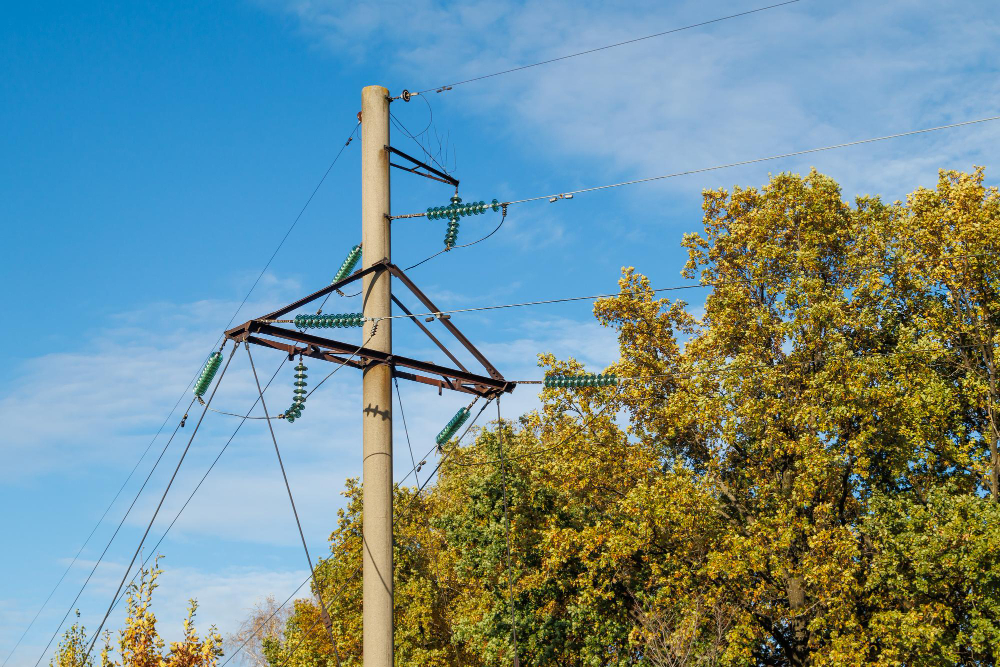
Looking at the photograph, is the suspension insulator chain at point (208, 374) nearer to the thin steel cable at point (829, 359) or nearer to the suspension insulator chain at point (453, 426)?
the suspension insulator chain at point (453, 426)

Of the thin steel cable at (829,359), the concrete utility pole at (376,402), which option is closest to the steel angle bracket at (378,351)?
the concrete utility pole at (376,402)

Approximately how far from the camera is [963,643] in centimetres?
2259

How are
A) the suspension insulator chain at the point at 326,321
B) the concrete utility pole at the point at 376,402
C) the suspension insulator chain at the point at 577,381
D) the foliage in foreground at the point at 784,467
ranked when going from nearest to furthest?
1. the concrete utility pole at the point at 376,402
2. the suspension insulator chain at the point at 326,321
3. the suspension insulator chain at the point at 577,381
4. the foliage in foreground at the point at 784,467

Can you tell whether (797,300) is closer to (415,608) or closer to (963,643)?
(963,643)

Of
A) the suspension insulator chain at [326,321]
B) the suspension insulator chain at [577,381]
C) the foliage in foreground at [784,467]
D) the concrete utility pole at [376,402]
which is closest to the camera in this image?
the concrete utility pole at [376,402]

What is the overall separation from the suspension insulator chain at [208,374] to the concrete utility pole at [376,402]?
2.06m

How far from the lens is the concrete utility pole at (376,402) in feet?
33.0

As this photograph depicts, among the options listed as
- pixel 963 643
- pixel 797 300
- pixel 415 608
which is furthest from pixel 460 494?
pixel 963 643

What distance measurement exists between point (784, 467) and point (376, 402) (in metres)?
18.3

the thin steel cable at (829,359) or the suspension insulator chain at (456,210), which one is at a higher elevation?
the thin steel cable at (829,359)

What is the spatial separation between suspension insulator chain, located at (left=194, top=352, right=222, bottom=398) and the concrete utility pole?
2058 millimetres

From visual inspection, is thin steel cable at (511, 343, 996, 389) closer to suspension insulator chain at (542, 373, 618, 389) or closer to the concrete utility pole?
suspension insulator chain at (542, 373, 618, 389)

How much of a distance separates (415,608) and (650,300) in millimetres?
15838

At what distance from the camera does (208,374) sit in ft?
39.6
